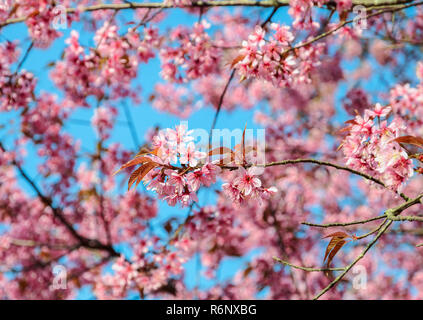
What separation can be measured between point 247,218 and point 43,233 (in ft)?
10.2

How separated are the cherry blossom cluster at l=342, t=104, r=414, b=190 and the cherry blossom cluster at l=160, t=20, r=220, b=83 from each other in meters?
1.75

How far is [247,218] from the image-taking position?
615cm

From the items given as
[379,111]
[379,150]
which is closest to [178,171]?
[379,150]

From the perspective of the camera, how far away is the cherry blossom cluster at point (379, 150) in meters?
1.82

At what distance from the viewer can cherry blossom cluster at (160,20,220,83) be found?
11.6ft

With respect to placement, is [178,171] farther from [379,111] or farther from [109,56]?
[109,56]

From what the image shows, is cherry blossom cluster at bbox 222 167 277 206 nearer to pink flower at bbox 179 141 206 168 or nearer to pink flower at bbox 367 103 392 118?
pink flower at bbox 179 141 206 168

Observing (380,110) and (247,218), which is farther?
(247,218)

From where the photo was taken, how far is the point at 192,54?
3.54 meters

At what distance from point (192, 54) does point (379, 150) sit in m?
2.07

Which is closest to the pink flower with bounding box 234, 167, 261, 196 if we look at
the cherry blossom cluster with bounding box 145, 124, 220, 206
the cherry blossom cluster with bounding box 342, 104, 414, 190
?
the cherry blossom cluster with bounding box 145, 124, 220, 206
